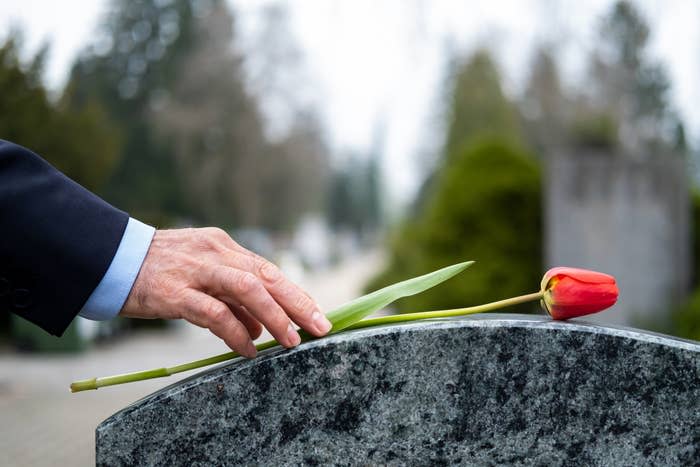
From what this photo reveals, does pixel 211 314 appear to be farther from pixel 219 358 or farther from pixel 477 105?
pixel 477 105

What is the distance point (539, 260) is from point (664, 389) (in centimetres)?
612

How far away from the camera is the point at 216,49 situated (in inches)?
1048

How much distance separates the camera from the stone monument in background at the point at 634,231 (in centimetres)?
617

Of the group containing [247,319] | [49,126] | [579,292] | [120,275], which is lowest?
[579,292]

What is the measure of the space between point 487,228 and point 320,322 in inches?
240

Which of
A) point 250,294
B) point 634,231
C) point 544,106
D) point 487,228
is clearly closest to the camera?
point 250,294

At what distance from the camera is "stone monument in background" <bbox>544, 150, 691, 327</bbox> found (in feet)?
20.2

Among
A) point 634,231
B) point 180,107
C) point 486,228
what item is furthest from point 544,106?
point 634,231

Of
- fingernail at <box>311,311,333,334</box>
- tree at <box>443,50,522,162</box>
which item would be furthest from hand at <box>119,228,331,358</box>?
tree at <box>443,50,522,162</box>

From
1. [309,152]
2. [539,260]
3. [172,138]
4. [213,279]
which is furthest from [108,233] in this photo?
[309,152]

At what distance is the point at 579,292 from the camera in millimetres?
1385

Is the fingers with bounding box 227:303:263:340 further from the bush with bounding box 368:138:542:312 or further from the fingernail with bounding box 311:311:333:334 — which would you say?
the bush with bounding box 368:138:542:312

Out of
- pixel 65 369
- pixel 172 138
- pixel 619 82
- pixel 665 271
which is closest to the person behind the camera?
pixel 665 271

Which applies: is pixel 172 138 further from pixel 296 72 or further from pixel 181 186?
pixel 296 72
